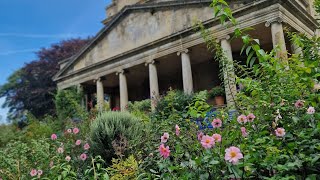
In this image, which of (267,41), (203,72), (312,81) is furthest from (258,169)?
(203,72)

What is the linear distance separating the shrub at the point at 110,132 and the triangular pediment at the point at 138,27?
9.80m

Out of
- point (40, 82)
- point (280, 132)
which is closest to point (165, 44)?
point (280, 132)

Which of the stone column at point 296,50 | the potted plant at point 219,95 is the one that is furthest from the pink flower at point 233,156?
the potted plant at point 219,95

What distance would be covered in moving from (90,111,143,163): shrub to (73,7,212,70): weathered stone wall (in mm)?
9804

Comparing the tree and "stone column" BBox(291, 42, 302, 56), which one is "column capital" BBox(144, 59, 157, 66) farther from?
the tree

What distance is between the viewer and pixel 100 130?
5.45 m

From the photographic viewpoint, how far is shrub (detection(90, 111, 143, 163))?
5.23 metres

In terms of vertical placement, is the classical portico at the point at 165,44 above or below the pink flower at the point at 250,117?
above

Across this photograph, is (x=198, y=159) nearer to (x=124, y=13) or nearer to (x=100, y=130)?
(x=100, y=130)

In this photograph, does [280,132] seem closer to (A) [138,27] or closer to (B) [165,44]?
(B) [165,44]

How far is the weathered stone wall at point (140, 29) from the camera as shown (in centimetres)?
1534

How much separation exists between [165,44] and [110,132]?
37.6 feet

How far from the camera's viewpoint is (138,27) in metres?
18.0

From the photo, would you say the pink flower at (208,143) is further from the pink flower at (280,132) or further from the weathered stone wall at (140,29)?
the weathered stone wall at (140,29)
